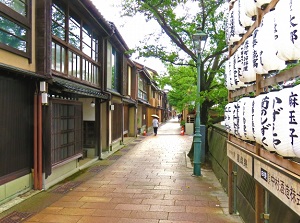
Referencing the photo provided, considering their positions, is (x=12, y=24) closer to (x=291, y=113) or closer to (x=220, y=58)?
(x=291, y=113)

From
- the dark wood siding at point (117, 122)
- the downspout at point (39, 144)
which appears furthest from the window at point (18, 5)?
the dark wood siding at point (117, 122)

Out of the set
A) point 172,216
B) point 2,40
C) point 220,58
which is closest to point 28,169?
point 2,40

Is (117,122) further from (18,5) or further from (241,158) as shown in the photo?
(241,158)

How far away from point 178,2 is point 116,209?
348 inches

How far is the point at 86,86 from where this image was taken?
1264cm

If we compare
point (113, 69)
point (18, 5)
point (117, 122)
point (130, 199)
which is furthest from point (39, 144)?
point (117, 122)

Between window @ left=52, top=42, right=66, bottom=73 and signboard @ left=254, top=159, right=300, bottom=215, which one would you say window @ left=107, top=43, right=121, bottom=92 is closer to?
window @ left=52, top=42, right=66, bottom=73

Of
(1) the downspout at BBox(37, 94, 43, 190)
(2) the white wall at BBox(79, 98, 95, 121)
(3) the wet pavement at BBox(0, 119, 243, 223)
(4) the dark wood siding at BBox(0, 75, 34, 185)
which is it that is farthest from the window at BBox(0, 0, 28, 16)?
(2) the white wall at BBox(79, 98, 95, 121)

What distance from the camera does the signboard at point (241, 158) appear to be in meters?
4.73

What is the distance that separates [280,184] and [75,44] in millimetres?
10092

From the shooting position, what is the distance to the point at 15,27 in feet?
24.4

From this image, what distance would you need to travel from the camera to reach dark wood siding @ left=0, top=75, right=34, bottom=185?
713cm

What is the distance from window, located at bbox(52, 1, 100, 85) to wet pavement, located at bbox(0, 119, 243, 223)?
420cm

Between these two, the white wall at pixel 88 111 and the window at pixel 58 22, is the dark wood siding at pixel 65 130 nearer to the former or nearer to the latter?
the window at pixel 58 22
